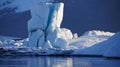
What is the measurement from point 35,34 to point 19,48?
2.20 meters

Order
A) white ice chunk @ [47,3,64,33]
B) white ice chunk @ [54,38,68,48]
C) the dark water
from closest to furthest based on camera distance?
the dark water → white ice chunk @ [54,38,68,48] → white ice chunk @ [47,3,64,33]

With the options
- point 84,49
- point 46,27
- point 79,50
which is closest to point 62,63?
point 84,49

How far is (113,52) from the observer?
157ft

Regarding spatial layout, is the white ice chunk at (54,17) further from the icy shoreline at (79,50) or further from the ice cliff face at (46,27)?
the icy shoreline at (79,50)

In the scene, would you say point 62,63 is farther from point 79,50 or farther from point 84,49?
point 79,50

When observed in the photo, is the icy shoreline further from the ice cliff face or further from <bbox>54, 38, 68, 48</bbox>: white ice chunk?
the ice cliff face

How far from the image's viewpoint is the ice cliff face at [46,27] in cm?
5912

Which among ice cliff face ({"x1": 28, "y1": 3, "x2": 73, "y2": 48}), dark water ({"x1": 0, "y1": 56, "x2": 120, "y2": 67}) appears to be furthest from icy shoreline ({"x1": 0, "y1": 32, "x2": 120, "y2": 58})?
dark water ({"x1": 0, "y1": 56, "x2": 120, "y2": 67})

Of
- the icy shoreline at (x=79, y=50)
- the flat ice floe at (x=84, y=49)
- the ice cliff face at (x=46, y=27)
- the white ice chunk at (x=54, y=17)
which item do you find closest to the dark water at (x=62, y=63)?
the flat ice floe at (x=84, y=49)

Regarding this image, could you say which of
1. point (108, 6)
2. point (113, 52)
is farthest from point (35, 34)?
point (108, 6)

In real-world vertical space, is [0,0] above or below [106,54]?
above

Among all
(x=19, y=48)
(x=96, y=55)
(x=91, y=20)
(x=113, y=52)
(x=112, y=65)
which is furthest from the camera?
(x=91, y=20)

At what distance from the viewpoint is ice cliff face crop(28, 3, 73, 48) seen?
5912 centimetres

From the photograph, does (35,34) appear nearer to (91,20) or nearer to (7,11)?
(91,20)
